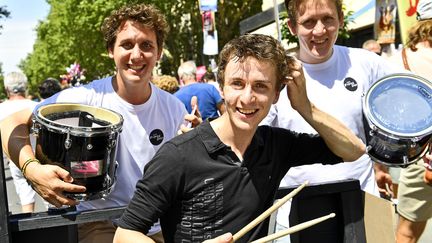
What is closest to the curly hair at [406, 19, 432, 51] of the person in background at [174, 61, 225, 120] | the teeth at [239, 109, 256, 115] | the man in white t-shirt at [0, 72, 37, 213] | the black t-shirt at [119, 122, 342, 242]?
the black t-shirt at [119, 122, 342, 242]

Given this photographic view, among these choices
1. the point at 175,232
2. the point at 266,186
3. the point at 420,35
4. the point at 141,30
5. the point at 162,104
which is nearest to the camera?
the point at 175,232

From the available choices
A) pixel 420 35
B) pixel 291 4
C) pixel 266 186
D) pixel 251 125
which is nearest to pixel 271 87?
pixel 251 125

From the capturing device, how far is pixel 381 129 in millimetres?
2312

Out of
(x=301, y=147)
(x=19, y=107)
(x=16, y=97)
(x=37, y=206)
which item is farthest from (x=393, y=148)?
(x=37, y=206)

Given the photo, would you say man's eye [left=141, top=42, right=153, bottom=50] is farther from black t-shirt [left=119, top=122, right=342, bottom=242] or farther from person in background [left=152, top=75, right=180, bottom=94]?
person in background [left=152, top=75, right=180, bottom=94]

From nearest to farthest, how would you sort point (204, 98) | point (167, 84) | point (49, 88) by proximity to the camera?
point (204, 98), point (167, 84), point (49, 88)

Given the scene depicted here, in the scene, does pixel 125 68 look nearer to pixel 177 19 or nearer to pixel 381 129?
pixel 381 129

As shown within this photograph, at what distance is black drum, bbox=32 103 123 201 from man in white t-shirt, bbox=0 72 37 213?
164 inches

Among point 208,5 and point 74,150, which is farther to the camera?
point 208,5

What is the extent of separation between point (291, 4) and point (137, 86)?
0.86 metres

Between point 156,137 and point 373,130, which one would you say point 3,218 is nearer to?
point 156,137

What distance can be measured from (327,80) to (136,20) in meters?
0.99

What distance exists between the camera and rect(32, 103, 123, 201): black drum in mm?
2314

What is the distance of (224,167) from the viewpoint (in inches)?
83.3
